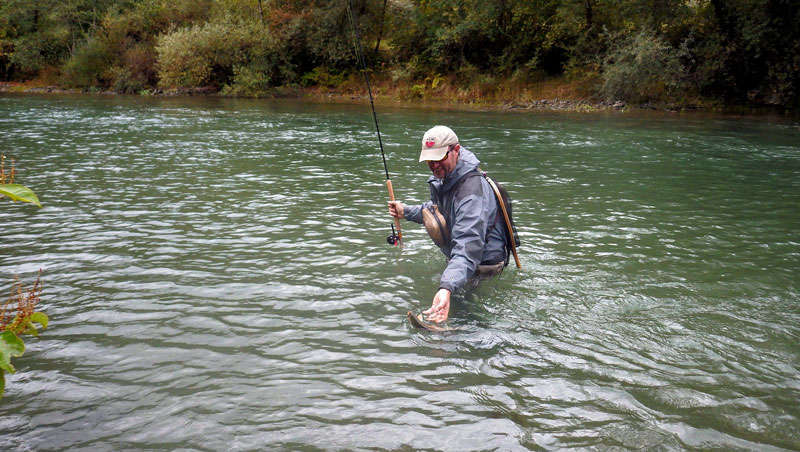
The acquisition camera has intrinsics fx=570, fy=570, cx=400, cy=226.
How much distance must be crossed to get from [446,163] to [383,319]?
72.5 inches

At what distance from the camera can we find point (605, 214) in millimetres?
10945

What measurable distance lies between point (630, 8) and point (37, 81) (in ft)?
186

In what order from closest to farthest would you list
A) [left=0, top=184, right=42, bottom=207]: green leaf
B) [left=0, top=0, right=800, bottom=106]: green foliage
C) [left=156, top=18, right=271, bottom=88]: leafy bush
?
[left=0, top=184, right=42, bottom=207]: green leaf < [left=0, top=0, right=800, bottom=106]: green foliage < [left=156, top=18, right=271, bottom=88]: leafy bush

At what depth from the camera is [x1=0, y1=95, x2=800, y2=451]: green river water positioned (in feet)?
14.3

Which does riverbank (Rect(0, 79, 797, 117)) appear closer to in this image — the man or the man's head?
the man

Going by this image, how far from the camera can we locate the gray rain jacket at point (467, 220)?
17.9ft

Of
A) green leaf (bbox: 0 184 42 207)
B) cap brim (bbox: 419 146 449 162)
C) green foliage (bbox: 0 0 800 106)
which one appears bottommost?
cap brim (bbox: 419 146 449 162)

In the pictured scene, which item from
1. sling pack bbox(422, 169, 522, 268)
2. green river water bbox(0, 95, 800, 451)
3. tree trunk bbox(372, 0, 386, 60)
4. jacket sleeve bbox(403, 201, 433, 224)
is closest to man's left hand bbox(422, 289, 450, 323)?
green river water bbox(0, 95, 800, 451)

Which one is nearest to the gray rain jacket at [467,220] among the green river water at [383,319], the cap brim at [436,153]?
the cap brim at [436,153]

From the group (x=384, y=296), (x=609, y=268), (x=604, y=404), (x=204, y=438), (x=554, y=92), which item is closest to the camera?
(x=204, y=438)

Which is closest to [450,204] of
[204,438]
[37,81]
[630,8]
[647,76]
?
[204,438]

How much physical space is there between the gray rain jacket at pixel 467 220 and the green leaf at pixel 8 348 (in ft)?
11.0

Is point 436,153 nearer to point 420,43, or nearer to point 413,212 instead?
point 413,212

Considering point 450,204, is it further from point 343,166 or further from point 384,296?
point 343,166
